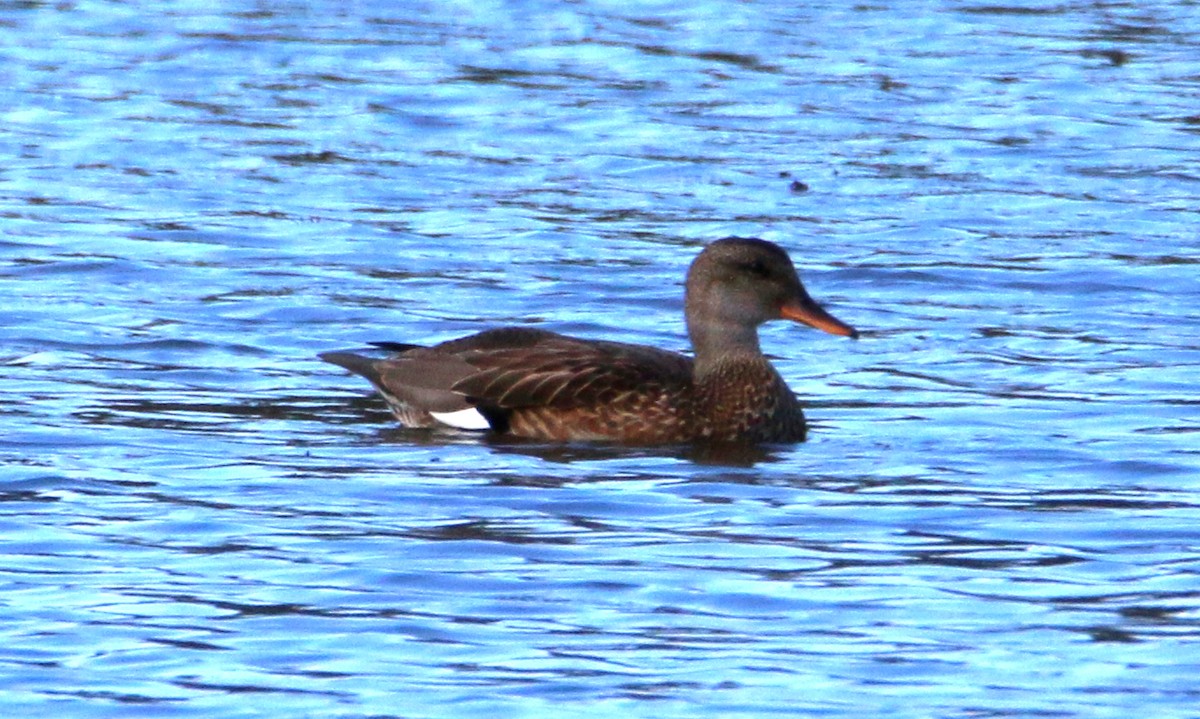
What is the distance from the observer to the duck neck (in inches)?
474

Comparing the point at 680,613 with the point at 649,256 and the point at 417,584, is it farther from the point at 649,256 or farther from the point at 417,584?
the point at 649,256

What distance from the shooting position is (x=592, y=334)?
13.9 metres

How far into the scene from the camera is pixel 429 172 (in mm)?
17766

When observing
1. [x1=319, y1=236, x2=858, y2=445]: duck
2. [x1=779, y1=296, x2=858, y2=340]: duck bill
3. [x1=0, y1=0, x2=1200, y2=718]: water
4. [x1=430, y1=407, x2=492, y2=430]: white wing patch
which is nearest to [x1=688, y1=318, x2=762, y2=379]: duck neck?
[x1=319, y1=236, x2=858, y2=445]: duck

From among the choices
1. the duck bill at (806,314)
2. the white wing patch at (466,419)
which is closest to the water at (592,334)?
the white wing patch at (466,419)

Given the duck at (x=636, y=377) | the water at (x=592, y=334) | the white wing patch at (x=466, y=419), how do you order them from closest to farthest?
1. the water at (x=592, y=334)
2. the duck at (x=636, y=377)
3. the white wing patch at (x=466, y=419)

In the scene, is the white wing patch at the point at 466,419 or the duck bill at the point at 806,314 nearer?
the white wing patch at the point at 466,419

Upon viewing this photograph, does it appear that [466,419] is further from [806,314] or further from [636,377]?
[806,314]

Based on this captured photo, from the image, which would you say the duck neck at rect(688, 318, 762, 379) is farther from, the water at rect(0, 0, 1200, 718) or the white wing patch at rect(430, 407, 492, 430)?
the white wing patch at rect(430, 407, 492, 430)

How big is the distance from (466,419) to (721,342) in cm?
112

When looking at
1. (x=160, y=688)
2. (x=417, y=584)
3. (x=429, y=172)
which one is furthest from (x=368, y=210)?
(x=160, y=688)

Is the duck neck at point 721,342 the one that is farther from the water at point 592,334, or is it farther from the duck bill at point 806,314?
the water at point 592,334

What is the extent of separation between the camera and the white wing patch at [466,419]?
11883 mm

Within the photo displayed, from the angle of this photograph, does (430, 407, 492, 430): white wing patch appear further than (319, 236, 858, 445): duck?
Yes
